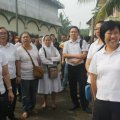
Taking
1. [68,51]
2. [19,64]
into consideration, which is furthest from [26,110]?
[68,51]

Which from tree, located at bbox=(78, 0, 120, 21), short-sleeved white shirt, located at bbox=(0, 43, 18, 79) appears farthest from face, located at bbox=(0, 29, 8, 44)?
tree, located at bbox=(78, 0, 120, 21)

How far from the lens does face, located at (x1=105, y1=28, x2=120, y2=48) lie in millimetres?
3848

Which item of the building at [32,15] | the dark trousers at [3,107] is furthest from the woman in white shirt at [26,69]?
the building at [32,15]

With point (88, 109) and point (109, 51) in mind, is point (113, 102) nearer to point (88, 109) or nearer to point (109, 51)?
point (109, 51)

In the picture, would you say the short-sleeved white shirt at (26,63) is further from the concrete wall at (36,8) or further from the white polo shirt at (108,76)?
the concrete wall at (36,8)

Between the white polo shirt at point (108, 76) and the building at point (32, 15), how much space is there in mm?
17314

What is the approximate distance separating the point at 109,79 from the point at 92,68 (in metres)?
0.37

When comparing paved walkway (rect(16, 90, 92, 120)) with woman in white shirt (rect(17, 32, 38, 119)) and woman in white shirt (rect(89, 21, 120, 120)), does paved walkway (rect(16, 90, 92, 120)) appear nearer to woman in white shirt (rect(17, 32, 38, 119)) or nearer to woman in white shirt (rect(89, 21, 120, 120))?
woman in white shirt (rect(17, 32, 38, 119))

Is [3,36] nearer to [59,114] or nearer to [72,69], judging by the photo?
[72,69]

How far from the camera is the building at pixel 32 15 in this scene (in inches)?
919

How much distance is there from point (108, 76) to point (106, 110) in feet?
1.30

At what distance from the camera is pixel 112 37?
3.85 m

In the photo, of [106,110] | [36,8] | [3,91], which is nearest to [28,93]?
[3,91]

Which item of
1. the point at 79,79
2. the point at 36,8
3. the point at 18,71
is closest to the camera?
the point at 18,71
